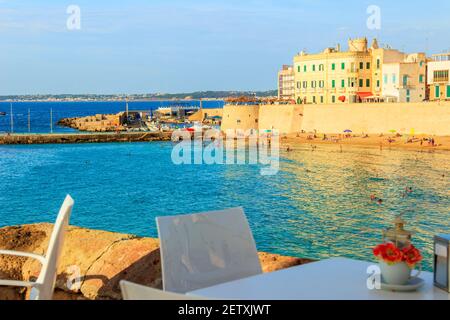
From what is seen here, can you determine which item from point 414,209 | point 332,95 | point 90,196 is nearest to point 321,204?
point 414,209

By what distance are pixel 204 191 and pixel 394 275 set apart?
2821cm

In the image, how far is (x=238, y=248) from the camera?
141 inches

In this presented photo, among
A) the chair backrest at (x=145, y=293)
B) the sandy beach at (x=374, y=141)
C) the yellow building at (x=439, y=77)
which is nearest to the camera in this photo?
the chair backrest at (x=145, y=293)

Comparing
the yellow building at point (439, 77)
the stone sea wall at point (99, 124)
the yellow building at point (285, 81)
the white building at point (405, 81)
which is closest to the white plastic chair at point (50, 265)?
the yellow building at point (439, 77)

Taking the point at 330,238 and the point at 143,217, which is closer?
the point at 330,238

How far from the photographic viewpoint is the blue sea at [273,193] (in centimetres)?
1945

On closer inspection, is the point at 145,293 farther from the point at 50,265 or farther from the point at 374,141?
the point at 374,141

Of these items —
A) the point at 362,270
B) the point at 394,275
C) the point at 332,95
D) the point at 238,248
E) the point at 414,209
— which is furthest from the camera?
the point at 332,95

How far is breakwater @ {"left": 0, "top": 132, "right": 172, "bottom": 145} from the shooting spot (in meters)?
60.2

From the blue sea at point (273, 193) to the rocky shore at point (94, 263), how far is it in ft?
32.9

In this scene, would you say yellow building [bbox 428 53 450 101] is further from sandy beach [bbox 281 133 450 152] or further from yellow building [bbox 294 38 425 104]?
sandy beach [bbox 281 133 450 152]

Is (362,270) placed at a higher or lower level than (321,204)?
higher

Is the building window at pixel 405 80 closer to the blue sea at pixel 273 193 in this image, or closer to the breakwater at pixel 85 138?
the blue sea at pixel 273 193
